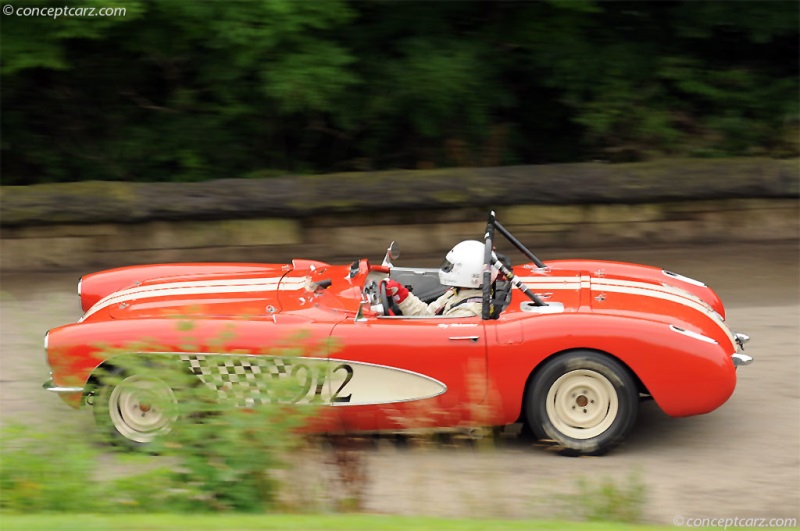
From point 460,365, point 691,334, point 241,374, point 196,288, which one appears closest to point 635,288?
point 691,334

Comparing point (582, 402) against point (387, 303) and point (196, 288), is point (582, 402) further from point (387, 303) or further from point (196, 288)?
point (196, 288)

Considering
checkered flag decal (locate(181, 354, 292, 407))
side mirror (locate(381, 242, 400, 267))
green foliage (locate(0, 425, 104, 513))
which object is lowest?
green foliage (locate(0, 425, 104, 513))

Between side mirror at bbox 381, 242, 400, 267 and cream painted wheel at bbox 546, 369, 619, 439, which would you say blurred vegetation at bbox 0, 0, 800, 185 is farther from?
cream painted wheel at bbox 546, 369, 619, 439

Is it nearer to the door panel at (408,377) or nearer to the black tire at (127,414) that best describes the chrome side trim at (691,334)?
the door panel at (408,377)

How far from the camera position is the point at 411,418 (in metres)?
6.42

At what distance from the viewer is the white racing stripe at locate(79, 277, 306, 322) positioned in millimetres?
7375

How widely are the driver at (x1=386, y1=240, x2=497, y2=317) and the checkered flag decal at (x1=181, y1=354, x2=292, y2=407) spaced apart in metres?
1.15

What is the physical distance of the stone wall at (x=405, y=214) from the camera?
37.2 ft

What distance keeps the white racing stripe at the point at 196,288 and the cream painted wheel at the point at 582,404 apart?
2.05 m

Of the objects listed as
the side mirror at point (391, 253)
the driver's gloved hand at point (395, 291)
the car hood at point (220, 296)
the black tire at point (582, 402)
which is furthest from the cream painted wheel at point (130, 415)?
the black tire at point (582, 402)

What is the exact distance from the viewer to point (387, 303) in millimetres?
6938

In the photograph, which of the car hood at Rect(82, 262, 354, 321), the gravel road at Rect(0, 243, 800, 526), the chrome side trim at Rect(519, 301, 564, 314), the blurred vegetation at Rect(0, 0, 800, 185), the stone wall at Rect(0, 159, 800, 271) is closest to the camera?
the gravel road at Rect(0, 243, 800, 526)

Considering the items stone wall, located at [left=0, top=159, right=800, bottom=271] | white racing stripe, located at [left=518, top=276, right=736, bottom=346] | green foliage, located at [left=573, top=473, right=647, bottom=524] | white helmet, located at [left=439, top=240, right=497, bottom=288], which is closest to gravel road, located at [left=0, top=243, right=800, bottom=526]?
green foliage, located at [left=573, top=473, right=647, bottom=524]

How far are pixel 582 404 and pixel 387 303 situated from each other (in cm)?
146
